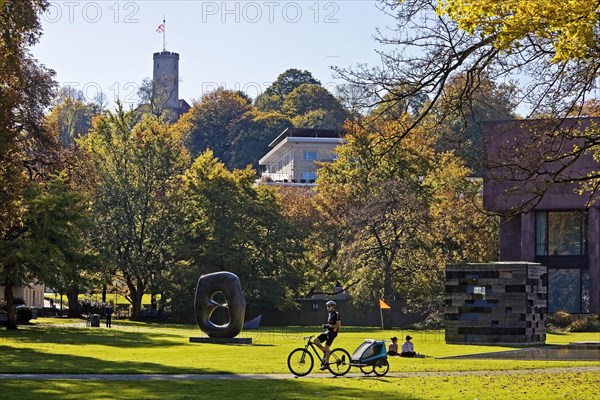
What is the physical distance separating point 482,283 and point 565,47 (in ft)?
108

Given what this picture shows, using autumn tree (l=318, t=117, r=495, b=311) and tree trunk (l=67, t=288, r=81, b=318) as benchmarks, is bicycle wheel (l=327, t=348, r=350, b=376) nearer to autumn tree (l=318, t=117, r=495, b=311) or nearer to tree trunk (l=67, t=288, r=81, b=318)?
autumn tree (l=318, t=117, r=495, b=311)

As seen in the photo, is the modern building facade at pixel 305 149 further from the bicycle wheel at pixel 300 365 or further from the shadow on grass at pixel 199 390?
the shadow on grass at pixel 199 390

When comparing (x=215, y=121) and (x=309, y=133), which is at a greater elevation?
(x=215, y=121)

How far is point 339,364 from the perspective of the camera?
93.3ft

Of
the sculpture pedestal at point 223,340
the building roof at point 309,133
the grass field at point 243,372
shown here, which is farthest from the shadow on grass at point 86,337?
the building roof at point 309,133

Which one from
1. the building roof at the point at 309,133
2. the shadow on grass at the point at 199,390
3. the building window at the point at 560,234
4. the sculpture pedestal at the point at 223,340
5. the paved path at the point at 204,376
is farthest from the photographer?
the building roof at the point at 309,133

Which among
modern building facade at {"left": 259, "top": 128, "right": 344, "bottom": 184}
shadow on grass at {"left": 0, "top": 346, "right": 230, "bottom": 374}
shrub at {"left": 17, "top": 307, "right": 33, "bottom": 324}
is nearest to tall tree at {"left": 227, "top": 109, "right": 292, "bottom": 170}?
modern building facade at {"left": 259, "top": 128, "right": 344, "bottom": 184}

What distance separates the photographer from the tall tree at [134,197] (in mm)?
79875

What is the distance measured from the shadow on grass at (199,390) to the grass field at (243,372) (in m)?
0.02

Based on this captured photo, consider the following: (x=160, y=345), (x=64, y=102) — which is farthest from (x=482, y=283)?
(x=64, y=102)

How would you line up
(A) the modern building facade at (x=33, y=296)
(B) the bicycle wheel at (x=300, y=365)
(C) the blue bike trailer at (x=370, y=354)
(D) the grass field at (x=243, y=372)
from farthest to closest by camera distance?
(A) the modern building facade at (x=33, y=296), (C) the blue bike trailer at (x=370, y=354), (B) the bicycle wheel at (x=300, y=365), (D) the grass field at (x=243, y=372)

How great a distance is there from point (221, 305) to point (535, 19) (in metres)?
34.8

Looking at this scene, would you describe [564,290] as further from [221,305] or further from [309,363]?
[309,363]

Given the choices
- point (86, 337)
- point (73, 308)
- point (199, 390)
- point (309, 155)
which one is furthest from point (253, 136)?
point (199, 390)
